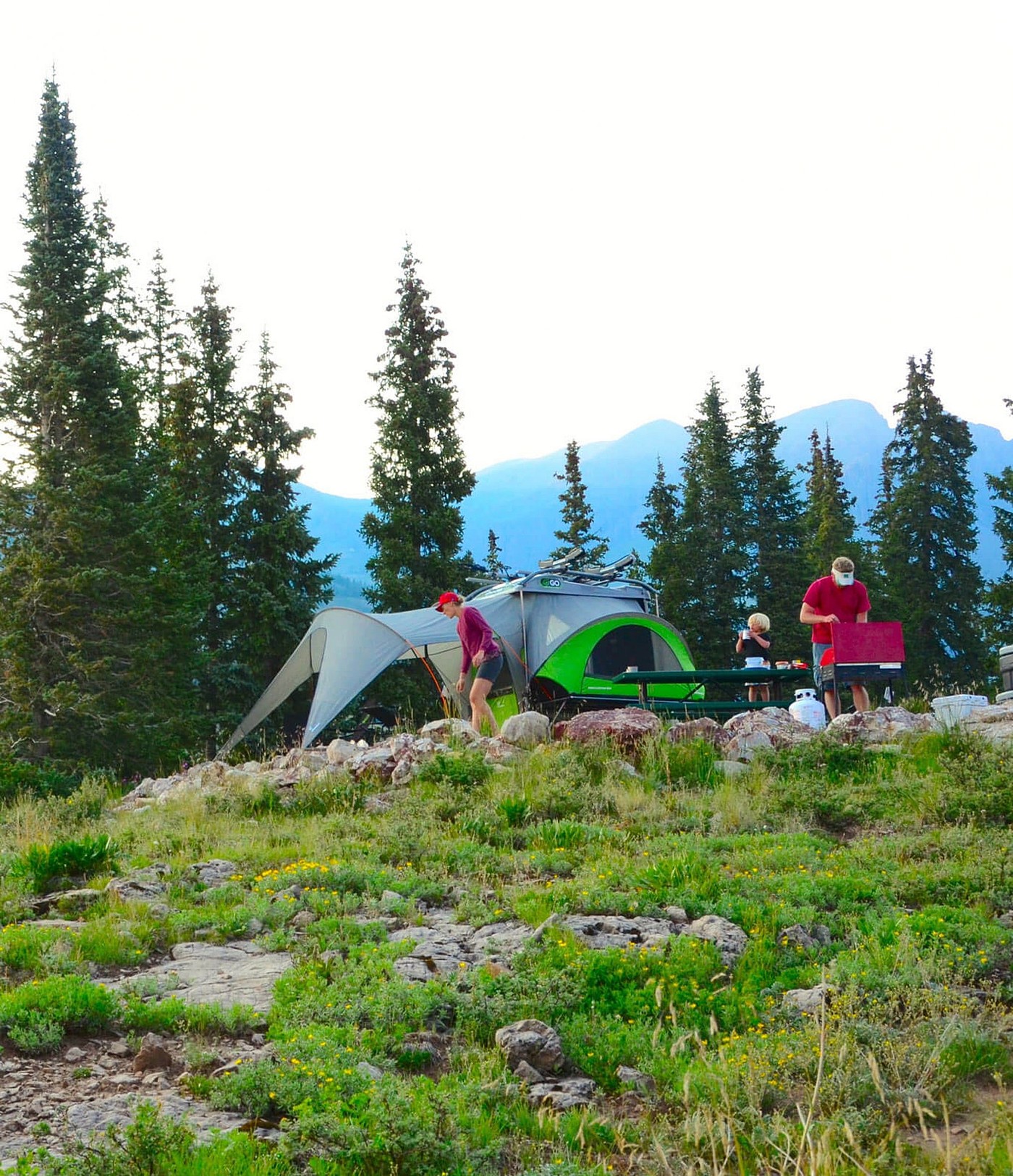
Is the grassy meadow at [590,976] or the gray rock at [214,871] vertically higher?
the gray rock at [214,871]

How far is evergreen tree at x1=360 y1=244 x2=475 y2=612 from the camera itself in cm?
2930

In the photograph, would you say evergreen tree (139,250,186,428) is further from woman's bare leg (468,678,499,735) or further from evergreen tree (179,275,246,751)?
woman's bare leg (468,678,499,735)

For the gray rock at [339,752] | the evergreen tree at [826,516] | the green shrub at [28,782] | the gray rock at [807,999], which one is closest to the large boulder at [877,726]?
the gray rock at [339,752]

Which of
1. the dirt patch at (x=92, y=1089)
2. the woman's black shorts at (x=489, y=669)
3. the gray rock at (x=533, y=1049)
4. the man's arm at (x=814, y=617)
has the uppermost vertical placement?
the man's arm at (x=814, y=617)

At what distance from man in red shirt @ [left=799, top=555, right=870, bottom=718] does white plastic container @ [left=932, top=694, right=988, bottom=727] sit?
0.82 metres

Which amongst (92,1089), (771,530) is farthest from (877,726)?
(771,530)

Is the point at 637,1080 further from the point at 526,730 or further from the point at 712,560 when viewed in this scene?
the point at 712,560

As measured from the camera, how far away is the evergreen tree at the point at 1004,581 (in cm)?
3009

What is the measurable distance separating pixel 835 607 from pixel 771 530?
85.2ft

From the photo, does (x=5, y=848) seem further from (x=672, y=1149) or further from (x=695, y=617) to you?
(x=695, y=617)

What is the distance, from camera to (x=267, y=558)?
2872cm

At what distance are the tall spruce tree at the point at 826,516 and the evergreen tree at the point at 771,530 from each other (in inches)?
16.4

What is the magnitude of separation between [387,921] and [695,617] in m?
30.6

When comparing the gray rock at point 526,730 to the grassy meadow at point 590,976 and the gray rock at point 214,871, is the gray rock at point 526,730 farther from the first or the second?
the gray rock at point 214,871
